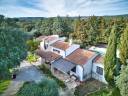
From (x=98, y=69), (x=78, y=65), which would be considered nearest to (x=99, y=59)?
(x=98, y=69)

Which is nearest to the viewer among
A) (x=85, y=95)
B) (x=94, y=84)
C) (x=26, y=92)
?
(x=26, y=92)

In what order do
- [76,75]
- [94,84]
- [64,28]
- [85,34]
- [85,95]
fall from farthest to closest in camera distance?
[64,28] → [85,34] → [76,75] → [94,84] → [85,95]

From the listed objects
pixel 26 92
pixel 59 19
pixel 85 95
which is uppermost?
pixel 59 19

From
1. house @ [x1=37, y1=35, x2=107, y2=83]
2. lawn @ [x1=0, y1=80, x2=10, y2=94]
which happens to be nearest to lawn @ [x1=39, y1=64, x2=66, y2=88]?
house @ [x1=37, y1=35, x2=107, y2=83]

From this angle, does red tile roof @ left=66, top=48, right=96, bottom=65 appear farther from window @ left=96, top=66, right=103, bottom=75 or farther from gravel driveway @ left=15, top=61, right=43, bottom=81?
gravel driveway @ left=15, top=61, right=43, bottom=81

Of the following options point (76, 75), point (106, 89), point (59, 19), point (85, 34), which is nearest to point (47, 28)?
point (59, 19)

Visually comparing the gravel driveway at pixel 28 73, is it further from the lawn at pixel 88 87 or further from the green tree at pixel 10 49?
the green tree at pixel 10 49

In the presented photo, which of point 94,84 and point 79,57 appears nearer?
point 94,84

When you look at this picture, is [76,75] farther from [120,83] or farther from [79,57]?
[120,83]
